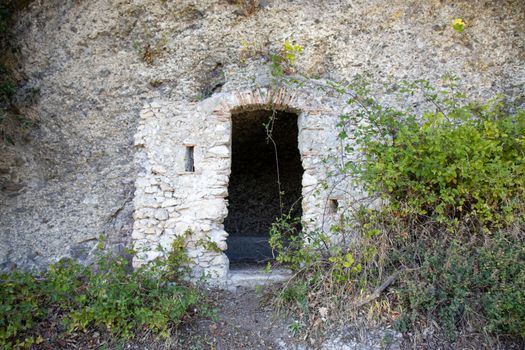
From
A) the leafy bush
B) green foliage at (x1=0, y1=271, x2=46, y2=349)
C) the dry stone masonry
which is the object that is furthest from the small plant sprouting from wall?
green foliage at (x1=0, y1=271, x2=46, y2=349)

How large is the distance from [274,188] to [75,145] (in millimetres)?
4084

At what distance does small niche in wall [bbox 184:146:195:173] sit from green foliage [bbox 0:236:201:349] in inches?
42.5

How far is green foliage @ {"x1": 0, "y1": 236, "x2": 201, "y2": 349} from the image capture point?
3.98 m

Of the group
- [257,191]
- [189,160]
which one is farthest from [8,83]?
[257,191]

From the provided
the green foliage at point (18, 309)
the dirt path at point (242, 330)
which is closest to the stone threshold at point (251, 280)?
the dirt path at point (242, 330)

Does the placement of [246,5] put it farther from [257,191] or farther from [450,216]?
[257,191]

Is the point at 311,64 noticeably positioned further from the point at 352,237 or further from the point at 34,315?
the point at 34,315

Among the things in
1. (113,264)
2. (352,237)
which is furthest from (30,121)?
(352,237)

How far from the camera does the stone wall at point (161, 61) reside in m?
5.34

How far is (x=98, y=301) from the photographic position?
4102 mm

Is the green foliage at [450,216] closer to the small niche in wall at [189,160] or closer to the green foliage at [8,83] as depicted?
A: the small niche in wall at [189,160]

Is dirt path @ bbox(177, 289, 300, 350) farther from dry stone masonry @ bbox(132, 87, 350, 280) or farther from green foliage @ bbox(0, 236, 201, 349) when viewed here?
dry stone masonry @ bbox(132, 87, 350, 280)

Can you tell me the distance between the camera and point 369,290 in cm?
409

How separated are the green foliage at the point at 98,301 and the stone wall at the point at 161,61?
→ 1062 mm
